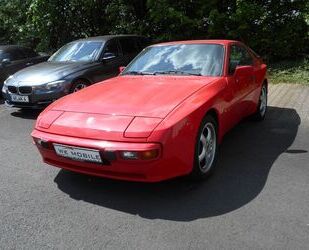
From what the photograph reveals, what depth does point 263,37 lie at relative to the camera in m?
12.3

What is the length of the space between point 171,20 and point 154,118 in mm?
9611

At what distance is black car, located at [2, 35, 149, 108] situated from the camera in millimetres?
7793

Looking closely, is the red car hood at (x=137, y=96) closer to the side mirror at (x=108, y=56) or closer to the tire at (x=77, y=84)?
the tire at (x=77, y=84)

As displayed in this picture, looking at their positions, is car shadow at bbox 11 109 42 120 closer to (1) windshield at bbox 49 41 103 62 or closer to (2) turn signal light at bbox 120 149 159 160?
(1) windshield at bbox 49 41 103 62

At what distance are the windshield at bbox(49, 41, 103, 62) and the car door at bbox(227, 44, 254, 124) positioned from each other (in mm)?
3606

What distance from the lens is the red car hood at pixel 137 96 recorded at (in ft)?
13.9

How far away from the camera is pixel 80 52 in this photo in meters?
9.10

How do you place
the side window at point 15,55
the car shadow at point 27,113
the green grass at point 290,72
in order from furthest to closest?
the side window at point 15,55
the green grass at point 290,72
the car shadow at point 27,113

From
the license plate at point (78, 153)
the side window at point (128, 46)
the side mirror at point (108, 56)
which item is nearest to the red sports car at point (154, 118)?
the license plate at point (78, 153)

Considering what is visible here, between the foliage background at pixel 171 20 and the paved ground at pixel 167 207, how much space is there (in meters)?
7.29

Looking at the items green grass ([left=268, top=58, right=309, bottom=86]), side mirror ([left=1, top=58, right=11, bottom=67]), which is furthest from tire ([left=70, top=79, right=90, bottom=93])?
green grass ([left=268, top=58, right=309, bottom=86])

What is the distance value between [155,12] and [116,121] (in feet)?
30.9

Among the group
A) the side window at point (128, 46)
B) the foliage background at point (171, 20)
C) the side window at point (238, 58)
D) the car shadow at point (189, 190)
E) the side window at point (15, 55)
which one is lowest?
the foliage background at point (171, 20)

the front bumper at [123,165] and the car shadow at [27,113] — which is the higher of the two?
the front bumper at [123,165]
